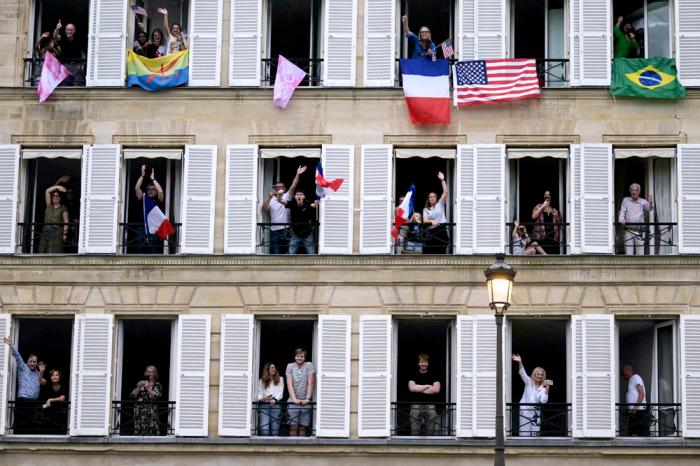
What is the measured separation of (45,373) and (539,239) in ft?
37.7

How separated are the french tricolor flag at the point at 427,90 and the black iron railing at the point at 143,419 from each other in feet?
27.7

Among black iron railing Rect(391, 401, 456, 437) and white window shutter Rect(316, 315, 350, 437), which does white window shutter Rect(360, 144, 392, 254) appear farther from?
black iron railing Rect(391, 401, 456, 437)

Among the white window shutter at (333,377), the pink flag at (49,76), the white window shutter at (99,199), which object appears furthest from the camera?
the pink flag at (49,76)

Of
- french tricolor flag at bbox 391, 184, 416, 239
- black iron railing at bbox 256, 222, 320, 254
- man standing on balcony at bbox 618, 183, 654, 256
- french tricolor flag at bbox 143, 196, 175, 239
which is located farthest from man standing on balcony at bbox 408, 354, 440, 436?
french tricolor flag at bbox 143, 196, 175, 239

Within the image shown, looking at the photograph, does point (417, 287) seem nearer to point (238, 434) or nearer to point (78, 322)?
point (238, 434)

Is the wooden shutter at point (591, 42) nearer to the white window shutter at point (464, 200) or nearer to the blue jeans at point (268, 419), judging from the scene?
the white window shutter at point (464, 200)

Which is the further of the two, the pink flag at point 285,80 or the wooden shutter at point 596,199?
the pink flag at point 285,80

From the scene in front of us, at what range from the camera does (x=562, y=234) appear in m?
39.9

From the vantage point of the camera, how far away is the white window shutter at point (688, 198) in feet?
129

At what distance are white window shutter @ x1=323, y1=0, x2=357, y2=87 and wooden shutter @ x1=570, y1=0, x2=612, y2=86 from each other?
4952mm

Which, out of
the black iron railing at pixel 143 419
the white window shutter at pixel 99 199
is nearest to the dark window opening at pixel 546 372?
the black iron railing at pixel 143 419

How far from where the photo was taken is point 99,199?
4019 centimetres

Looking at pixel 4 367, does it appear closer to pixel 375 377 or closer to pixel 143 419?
pixel 143 419

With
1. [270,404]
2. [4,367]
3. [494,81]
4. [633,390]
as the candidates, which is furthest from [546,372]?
[4,367]
